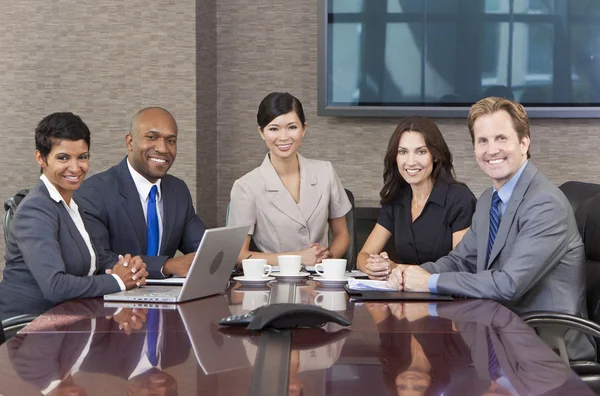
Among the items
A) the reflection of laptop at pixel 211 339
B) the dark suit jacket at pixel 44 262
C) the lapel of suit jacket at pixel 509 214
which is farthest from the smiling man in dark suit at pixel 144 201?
the lapel of suit jacket at pixel 509 214

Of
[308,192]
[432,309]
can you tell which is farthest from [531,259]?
[308,192]

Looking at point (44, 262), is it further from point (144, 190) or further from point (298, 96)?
point (298, 96)

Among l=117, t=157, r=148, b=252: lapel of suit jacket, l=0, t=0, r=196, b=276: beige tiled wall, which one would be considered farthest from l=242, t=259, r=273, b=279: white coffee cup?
l=0, t=0, r=196, b=276: beige tiled wall

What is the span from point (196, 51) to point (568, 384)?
3.62 meters

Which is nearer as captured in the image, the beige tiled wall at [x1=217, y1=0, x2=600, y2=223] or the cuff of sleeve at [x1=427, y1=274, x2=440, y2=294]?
the cuff of sleeve at [x1=427, y1=274, x2=440, y2=294]

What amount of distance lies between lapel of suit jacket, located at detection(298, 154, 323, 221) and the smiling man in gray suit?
93cm

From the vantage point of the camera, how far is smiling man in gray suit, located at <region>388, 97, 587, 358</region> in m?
2.77

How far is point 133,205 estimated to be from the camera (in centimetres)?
357

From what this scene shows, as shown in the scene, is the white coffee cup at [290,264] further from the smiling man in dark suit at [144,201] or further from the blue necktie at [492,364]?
the blue necktie at [492,364]

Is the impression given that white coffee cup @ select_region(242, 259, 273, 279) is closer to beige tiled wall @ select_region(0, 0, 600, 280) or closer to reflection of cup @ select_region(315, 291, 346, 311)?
reflection of cup @ select_region(315, 291, 346, 311)

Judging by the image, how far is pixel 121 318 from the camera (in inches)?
90.6

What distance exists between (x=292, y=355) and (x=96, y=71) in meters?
3.46

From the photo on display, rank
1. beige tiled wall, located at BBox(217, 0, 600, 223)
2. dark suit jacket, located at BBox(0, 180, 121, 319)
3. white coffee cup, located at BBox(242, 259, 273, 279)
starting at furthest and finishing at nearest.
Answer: beige tiled wall, located at BBox(217, 0, 600, 223) → white coffee cup, located at BBox(242, 259, 273, 279) → dark suit jacket, located at BBox(0, 180, 121, 319)

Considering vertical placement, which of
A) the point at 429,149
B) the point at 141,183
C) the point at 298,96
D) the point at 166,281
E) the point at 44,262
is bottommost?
the point at 166,281
